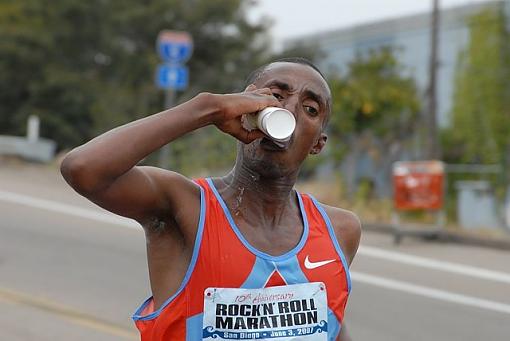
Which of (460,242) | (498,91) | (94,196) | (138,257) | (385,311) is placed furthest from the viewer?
(498,91)

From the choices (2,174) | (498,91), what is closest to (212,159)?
(2,174)

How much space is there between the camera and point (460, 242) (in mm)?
12820

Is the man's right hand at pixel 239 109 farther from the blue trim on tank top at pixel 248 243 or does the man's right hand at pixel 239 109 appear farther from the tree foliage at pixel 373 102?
the tree foliage at pixel 373 102

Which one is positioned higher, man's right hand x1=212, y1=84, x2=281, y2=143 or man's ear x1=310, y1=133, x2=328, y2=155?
man's right hand x1=212, y1=84, x2=281, y2=143

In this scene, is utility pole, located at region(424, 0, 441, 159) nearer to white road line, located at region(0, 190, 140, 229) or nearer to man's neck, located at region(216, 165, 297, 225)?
white road line, located at region(0, 190, 140, 229)

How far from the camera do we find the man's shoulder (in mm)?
2520

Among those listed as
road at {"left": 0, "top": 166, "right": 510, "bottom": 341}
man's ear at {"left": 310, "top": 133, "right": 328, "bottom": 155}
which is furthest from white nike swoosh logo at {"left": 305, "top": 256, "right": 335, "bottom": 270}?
road at {"left": 0, "top": 166, "right": 510, "bottom": 341}

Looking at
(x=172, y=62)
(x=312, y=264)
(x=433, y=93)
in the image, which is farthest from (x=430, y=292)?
(x=172, y=62)

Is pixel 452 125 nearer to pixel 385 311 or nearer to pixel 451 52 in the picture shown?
pixel 451 52

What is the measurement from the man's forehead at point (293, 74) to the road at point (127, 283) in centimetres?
503

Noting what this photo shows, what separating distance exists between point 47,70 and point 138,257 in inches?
827

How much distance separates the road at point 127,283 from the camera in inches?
292

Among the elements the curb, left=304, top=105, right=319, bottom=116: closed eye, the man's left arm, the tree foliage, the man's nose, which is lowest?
the curb

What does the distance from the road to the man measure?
4911mm
